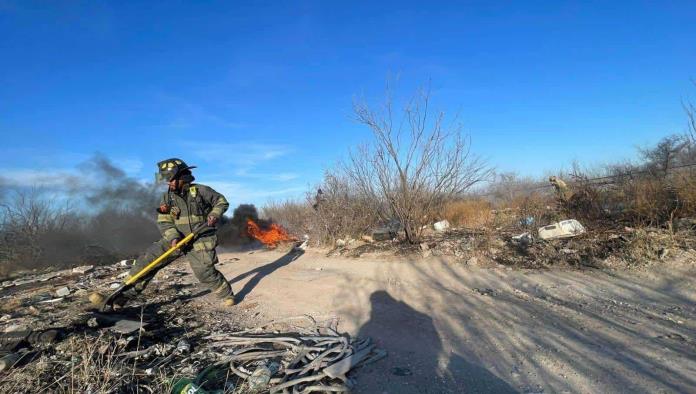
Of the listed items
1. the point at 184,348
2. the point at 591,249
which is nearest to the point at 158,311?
the point at 184,348

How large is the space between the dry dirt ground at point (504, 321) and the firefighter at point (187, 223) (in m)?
0.75

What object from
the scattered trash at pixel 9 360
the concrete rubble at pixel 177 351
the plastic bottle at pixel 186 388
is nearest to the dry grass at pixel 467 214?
the concrete rubble at pixel 177 351

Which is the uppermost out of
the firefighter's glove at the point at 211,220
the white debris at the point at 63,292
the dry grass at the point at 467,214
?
the firefighter's glove at the point at 211,220

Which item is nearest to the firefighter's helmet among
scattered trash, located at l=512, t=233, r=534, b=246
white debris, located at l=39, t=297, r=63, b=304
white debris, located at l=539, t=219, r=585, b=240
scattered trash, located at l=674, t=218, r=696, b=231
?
white debris, located at l=39, t=297, r=63, b=304

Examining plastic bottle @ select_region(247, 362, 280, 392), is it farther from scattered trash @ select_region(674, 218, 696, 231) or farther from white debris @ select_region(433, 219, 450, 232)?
white debris @ select_region(433, 219, 450, 232)

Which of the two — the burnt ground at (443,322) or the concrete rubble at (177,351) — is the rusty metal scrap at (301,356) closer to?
the concrete rubble at (177,351)

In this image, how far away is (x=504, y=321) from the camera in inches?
161

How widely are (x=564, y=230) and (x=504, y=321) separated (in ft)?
14.5

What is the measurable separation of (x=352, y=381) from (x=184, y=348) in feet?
5.83

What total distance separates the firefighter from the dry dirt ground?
0.75m

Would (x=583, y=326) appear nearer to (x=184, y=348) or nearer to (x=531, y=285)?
(x=531, y=285)

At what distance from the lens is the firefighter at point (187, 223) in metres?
5.30

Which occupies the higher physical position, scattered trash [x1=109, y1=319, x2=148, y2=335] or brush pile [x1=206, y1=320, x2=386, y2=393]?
scattered trash [x1=109, y1=319, x2=148, y2=335]

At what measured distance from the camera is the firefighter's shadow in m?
6.19
